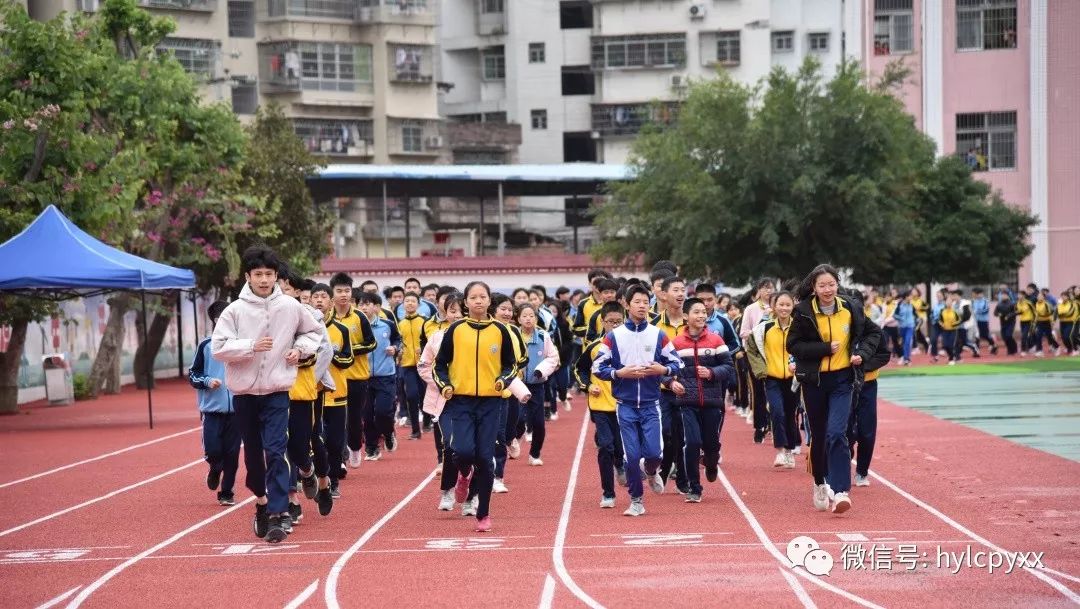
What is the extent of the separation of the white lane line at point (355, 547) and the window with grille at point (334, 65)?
5164 centimetres

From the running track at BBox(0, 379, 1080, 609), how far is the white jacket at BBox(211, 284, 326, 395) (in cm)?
119

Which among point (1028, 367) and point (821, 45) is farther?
point (821, 45)

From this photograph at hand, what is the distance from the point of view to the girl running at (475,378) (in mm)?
13047

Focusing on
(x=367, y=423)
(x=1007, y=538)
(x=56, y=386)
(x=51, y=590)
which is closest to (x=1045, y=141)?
(x=56, y=386)

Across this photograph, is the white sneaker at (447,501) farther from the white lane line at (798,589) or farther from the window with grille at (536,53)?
the window with grille at (536,53)

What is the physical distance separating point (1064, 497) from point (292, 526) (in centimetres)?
637

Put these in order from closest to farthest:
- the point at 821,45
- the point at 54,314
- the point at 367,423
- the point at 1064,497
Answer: the point at 1064,497, the point at 367,423, the point at 54,314, the point at 821,45

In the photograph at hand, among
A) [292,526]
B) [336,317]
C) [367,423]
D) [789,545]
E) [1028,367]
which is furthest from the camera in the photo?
[1028,367]

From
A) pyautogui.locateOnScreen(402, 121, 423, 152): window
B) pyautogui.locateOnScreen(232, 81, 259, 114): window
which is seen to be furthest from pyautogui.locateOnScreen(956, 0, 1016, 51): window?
pyautogui.locateOnScreen(232, 81, 259, 114): window

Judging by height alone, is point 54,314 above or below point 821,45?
below

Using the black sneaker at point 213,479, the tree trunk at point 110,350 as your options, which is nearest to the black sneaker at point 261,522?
the black sneaker at point 213,479

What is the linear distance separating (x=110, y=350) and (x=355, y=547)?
24962mm

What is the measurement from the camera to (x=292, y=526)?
1305 cm

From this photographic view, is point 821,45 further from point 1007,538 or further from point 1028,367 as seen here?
point 1007,538
